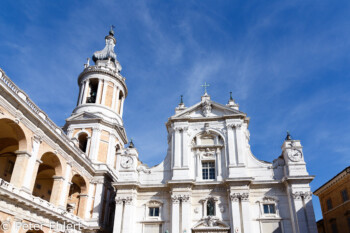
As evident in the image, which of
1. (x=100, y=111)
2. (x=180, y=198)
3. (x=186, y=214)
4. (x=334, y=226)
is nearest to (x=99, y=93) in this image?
(x=100, y=111)

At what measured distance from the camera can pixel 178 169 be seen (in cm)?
2862

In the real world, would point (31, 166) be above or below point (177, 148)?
below

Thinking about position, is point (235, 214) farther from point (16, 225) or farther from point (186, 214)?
point (16, 225)

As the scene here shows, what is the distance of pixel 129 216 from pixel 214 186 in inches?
320

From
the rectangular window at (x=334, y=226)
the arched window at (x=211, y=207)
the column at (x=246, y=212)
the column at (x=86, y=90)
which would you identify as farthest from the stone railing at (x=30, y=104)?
the rectangular window at (x=334, y=226)

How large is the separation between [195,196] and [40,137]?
1432cm

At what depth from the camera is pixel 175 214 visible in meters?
26.4

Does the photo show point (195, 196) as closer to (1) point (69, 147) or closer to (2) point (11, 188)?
(1) point (69, 147)

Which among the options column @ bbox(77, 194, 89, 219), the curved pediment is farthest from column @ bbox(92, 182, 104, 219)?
the curved pediment

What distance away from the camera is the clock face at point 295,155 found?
2758 cm

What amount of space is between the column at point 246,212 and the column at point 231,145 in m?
3.38

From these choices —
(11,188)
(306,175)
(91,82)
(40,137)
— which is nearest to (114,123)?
(91,82)

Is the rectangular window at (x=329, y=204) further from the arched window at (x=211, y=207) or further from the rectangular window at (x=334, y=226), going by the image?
the arched window at (x=211, y=207)

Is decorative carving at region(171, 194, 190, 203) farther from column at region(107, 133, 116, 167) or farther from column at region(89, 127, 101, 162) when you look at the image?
column at region(89, 127, 101, 162)
